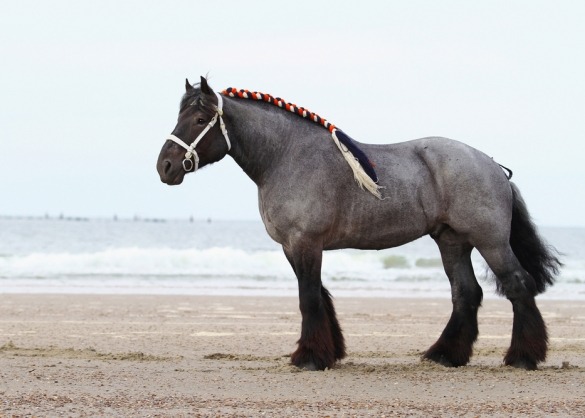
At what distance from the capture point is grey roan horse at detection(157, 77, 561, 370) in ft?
28.7

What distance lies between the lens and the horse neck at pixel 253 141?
8.96 m

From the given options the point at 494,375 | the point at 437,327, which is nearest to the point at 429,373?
the point at 494,375

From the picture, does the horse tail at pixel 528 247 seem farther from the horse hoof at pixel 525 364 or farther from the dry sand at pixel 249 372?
the dry sand at pixel 249 372

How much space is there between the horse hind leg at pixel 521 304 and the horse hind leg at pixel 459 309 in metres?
0.37

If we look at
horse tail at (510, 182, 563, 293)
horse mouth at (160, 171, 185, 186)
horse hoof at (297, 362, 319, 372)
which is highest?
horse mouth at (160, 171, 185, 186)

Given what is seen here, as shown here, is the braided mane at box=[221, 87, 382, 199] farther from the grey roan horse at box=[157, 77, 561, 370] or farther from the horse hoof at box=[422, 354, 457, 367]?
the horse hoof at box=[422, 354, 457, 367]

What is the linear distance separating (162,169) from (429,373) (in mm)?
3179

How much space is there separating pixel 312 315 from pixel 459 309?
1672 mm

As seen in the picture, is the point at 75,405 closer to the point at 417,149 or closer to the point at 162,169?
the point at 162,169

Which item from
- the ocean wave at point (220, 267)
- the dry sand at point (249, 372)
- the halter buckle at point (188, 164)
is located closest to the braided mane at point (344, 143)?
the halter buckle at point (188, 164)

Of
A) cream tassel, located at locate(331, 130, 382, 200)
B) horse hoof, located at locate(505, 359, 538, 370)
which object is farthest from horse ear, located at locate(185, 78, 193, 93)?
horse hoof, located at locate(505, 359, 538, 370)

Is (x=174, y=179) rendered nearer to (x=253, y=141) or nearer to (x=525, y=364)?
(x=253, y=141)

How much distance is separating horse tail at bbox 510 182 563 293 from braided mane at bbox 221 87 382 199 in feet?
5.14

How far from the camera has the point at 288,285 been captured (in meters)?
27.6
